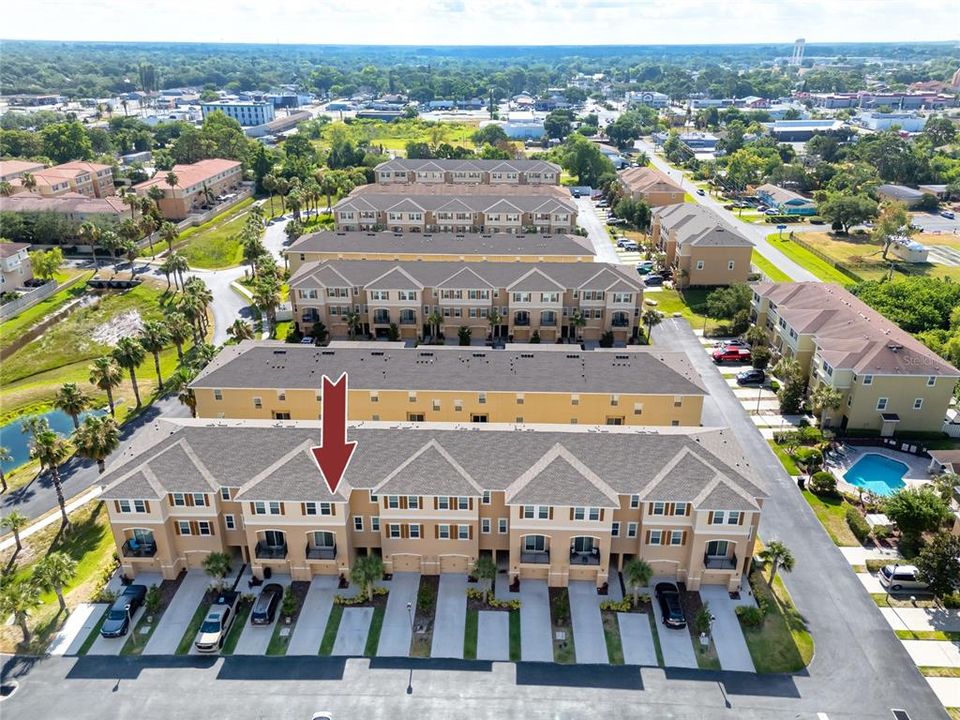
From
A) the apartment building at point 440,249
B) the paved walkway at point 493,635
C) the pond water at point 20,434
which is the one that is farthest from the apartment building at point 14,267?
the paved walkway at point 493,635

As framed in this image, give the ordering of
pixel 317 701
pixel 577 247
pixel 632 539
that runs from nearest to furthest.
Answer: pixel 317 701 < pixel 632 539 < pixel 577 247

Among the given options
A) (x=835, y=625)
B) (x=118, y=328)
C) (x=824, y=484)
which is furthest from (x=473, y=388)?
(x=118, y=328)

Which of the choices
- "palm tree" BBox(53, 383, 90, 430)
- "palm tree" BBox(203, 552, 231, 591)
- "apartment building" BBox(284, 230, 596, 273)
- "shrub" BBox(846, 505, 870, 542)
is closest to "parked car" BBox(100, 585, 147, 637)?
"palm tree" BBox(203, 552, 231, 591)

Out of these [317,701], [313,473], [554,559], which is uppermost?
[313,473]

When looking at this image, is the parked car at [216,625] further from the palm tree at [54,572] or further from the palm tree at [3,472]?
the palm tree at [3,472]

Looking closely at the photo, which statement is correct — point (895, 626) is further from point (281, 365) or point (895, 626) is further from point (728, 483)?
point (281, 365)

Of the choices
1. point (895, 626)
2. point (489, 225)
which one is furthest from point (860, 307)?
point (489, 225)
